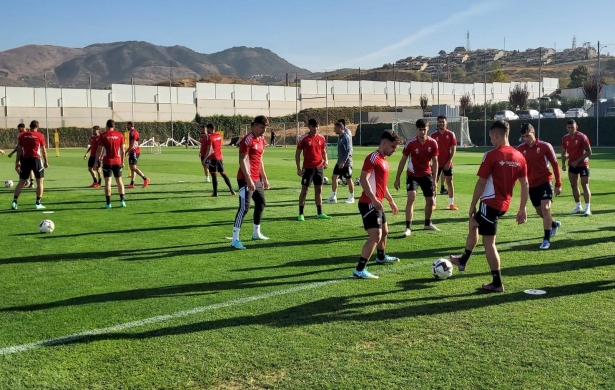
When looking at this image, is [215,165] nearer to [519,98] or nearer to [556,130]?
[556,130]

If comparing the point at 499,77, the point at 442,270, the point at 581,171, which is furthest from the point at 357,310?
the point at 499,77

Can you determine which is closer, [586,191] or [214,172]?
[586,191]

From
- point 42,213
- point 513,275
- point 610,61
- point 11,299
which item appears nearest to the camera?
point 11,299

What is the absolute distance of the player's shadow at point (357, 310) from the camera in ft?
20.3

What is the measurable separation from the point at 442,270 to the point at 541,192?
11.6 feet

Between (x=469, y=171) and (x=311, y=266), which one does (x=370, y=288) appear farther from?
(x=469, y=171)

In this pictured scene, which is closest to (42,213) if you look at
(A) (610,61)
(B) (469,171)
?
(B) (469,171)

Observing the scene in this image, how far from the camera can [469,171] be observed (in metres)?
26.9

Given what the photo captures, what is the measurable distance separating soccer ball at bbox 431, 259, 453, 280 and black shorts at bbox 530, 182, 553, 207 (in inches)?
131

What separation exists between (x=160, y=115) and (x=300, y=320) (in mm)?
70500

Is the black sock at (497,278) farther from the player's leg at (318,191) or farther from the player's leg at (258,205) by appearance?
the player's leg at (318,191)

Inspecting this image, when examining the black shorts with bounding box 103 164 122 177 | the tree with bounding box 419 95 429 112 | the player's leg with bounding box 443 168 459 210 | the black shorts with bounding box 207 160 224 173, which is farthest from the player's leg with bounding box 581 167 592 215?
the tree with bounding box 419 95 429 112

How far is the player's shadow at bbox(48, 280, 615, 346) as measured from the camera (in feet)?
20.3

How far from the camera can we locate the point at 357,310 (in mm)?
6785
